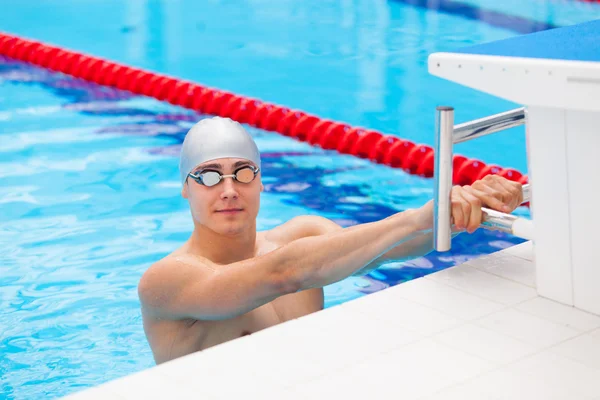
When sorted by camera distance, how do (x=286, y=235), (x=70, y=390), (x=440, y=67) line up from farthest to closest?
(x=70, y=390) → (x=286, y=235) → (x=440, y=67)

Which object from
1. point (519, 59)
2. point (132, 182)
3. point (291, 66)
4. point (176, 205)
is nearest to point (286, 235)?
point (519, 59)

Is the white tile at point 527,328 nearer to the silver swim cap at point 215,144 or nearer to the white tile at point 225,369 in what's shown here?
the white tile at point 225,369

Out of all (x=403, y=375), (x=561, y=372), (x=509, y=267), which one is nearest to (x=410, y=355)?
(x=403, y=375)

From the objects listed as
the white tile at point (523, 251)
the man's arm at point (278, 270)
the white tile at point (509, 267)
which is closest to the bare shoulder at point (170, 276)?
the man's arm at point (278, 270)

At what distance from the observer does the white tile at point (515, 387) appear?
81.4 inches

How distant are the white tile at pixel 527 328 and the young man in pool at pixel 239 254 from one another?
0.26m

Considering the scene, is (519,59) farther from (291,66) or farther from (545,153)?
(291,66)

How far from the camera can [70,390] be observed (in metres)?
3.76

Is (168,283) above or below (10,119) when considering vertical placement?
below

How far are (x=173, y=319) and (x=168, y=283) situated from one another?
163 mm

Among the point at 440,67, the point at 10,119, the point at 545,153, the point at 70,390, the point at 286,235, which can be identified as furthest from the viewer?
the point at 10,119

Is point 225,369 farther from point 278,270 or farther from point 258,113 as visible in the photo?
point 258,113

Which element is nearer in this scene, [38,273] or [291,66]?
[38,273]

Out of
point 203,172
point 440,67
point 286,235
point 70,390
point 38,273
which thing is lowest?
point 70,390
